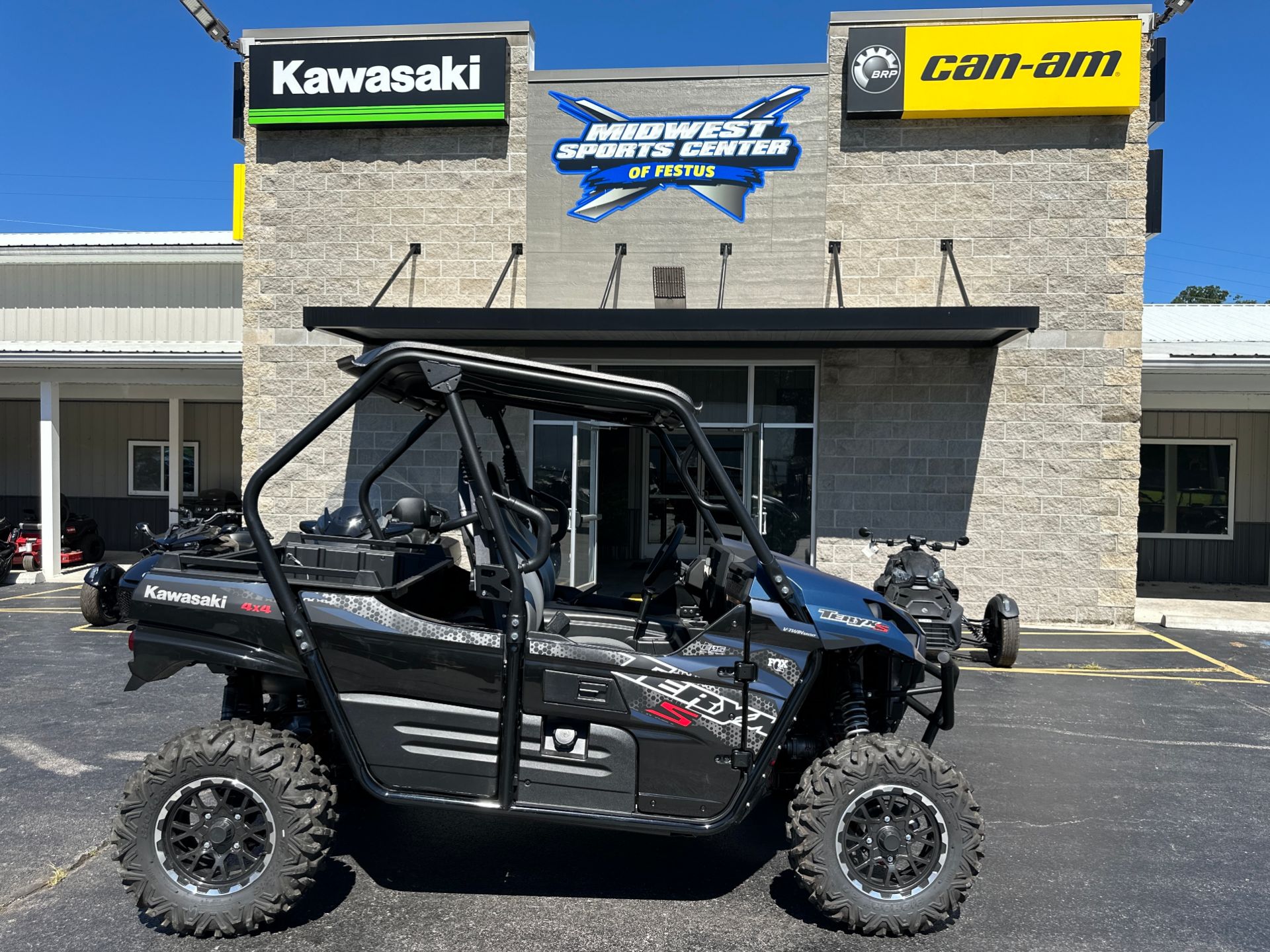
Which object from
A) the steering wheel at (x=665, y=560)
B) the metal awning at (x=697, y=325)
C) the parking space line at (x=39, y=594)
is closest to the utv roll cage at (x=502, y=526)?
the steering wheel at (x=665, y=560)

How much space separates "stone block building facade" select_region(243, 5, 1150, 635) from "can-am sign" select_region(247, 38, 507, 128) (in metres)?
0.17

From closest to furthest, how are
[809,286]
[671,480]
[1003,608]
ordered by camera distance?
[1003,608], [671,480], [809,286]

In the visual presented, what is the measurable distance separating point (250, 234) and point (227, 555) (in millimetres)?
9350

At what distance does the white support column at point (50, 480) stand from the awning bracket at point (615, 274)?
839cm

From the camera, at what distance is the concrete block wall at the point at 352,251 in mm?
11492

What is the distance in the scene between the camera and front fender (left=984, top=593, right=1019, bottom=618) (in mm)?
8289

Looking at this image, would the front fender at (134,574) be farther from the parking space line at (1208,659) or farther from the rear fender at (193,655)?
the parking space line at (1208,659)

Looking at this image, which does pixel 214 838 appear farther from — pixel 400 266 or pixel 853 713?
pixel 400 266

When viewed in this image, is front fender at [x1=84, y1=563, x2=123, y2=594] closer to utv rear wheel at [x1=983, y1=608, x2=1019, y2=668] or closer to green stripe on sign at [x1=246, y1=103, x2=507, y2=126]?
green stripe on sign at [x1=246, y1=103, x2=507, y2=126]

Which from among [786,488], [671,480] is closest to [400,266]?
[671,480]

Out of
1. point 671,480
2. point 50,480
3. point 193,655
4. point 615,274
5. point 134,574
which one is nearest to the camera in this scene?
point 193,655

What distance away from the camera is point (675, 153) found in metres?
11.3

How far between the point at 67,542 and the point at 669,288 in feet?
38.0

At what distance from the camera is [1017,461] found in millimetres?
Result: 10719
